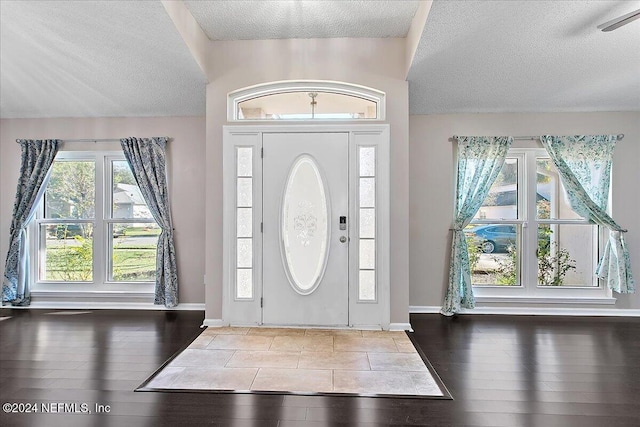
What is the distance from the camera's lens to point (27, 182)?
4676 millimetres

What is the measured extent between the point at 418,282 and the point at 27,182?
193 inches

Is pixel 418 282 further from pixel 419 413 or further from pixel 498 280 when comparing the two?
pixel 419 413

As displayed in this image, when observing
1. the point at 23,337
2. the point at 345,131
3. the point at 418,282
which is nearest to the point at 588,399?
the point at 418,282

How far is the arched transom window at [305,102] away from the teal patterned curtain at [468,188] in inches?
52.4

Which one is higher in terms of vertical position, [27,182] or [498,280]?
[27,182]

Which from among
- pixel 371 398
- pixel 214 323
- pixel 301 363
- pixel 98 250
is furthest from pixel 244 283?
pixel 98 250

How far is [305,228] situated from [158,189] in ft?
6.42

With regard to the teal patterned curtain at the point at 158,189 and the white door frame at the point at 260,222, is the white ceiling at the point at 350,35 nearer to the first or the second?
the teal patterned curtain at the point at 158,189

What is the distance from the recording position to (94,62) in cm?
364

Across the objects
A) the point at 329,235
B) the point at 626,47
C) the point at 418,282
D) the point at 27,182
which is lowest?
the point at 418,282

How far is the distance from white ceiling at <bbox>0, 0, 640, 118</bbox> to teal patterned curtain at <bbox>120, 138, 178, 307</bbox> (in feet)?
1.49

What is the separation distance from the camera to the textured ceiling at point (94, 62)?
302 centimetres

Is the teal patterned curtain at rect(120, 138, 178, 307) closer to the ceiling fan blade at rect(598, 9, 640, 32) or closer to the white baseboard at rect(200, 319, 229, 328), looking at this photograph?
the white baseboard at rect(200, 319, 229, 328)

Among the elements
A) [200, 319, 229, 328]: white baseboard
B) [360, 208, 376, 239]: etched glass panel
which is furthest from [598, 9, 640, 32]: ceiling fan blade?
[200, 319, 229, 328]: white baseboard
